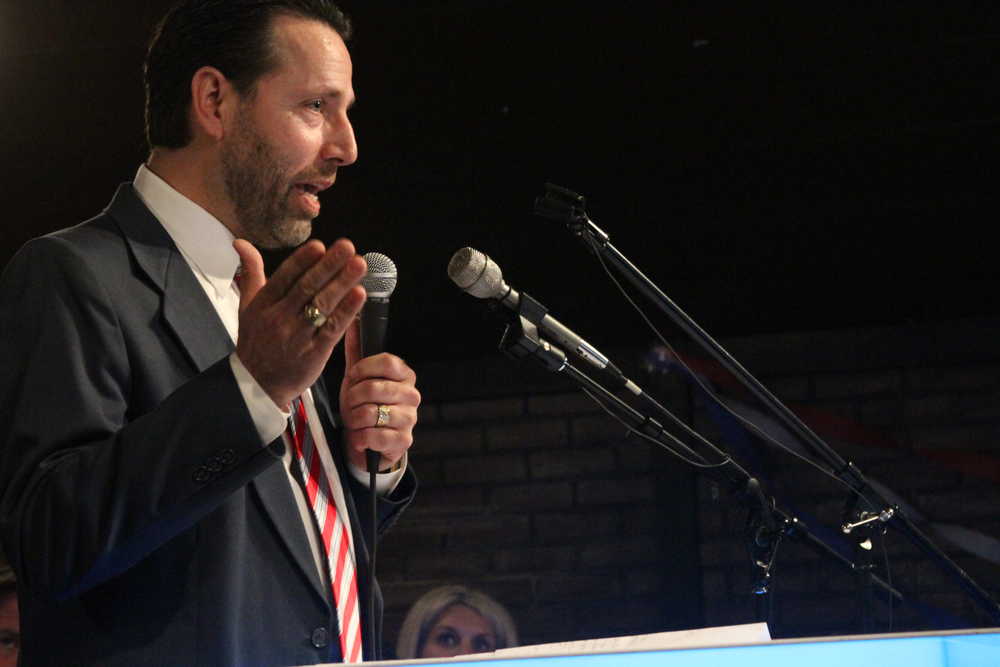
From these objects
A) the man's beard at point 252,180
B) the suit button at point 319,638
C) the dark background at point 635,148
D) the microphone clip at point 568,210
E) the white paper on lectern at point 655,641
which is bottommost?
the white paper on lectern at point 655,641

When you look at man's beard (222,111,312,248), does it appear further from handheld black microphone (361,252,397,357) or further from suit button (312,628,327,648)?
suit button (312,628,327,648)

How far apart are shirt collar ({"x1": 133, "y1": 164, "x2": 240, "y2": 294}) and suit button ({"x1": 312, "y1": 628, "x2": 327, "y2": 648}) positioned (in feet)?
1.32

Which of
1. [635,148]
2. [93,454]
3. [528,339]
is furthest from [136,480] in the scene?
[635,148]

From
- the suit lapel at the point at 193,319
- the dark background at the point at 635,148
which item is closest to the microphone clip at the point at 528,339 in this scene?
the suit lapel at the point at 193,319

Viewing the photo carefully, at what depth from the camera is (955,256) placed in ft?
13.3

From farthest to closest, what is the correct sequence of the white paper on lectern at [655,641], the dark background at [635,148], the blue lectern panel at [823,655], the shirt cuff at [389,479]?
the dark background at [635,148] → the shirt cuff at [389,479] → the white paper on lectern at [655,641] → the blue lectern panel at [823,655]

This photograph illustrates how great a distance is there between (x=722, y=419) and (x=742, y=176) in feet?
2.80

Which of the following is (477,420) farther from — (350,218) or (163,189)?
(163,189)

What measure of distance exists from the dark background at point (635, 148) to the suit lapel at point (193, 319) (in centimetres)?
192

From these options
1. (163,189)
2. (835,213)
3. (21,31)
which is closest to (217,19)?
(163,189)

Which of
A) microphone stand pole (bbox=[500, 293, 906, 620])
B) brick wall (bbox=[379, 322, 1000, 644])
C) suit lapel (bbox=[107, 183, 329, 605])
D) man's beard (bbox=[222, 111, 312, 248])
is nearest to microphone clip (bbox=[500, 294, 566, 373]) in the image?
microphone stand pole (bbox=[500, 293, 906, 620])

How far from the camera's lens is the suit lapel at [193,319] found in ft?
4.02

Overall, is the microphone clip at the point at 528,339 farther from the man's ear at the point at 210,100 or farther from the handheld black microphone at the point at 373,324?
the man's ear at the point at 210,100

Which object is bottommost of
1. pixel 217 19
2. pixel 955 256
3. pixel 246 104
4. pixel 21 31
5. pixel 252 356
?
pixel 252 356
